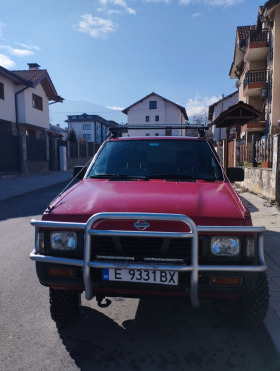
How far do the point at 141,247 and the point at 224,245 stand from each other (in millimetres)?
639

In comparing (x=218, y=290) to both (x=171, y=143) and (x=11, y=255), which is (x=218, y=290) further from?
(x=11, y=255)

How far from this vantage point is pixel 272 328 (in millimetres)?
2771

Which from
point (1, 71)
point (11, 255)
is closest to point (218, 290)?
point (11, 255)

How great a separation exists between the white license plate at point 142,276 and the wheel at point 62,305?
67cm

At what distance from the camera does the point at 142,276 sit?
234 centimetres

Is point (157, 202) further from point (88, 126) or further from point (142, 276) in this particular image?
point (88, 126)

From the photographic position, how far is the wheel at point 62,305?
9.18ft

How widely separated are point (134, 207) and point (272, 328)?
5.52ft

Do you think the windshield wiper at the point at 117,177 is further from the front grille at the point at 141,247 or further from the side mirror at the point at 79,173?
the front grille at the point at 141,247

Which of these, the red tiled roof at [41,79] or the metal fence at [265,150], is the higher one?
the red tiled roof at [41,79]

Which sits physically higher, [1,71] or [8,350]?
[1,71]

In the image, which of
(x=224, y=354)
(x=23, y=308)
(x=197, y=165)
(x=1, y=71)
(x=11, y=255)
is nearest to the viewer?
(x=224, y=354)

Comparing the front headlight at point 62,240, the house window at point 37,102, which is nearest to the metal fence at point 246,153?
the front headlight at point 62,240

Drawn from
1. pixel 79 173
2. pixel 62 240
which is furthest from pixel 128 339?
pixel 79 173
